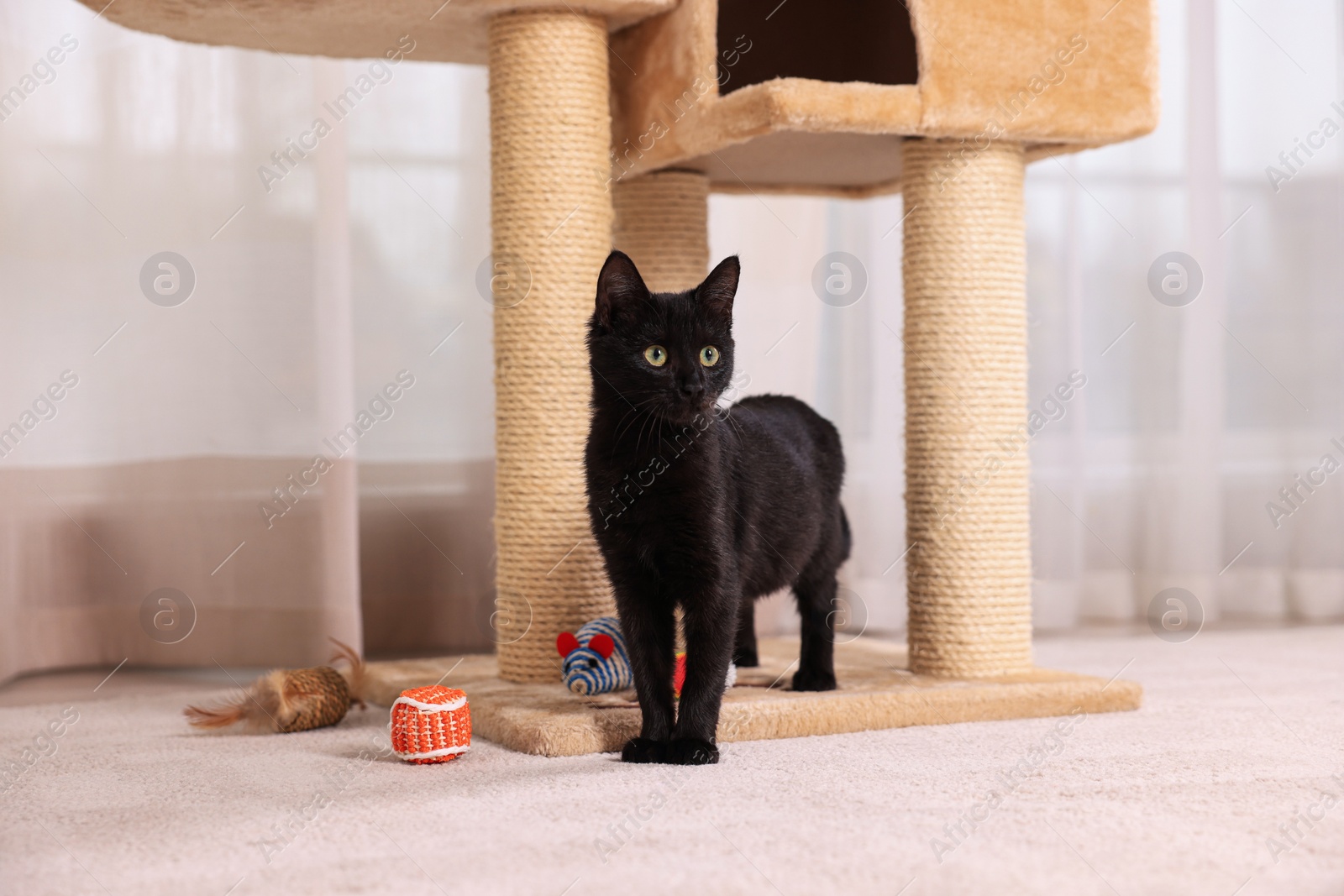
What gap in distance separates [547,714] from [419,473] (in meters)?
1.04

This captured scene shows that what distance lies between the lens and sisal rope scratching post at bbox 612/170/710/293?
2.12 m

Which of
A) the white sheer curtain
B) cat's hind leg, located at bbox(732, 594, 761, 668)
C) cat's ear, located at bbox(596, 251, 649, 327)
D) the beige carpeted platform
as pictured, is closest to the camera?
cat's ear, located at bbox(596, 251, 649, 327)

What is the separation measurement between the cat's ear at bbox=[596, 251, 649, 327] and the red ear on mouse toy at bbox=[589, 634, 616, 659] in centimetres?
49

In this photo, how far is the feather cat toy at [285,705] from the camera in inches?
68.8

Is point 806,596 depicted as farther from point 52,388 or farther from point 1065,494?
point 52,388

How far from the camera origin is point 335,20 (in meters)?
1.86

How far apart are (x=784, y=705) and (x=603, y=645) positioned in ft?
0.89

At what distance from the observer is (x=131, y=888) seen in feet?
3.37
